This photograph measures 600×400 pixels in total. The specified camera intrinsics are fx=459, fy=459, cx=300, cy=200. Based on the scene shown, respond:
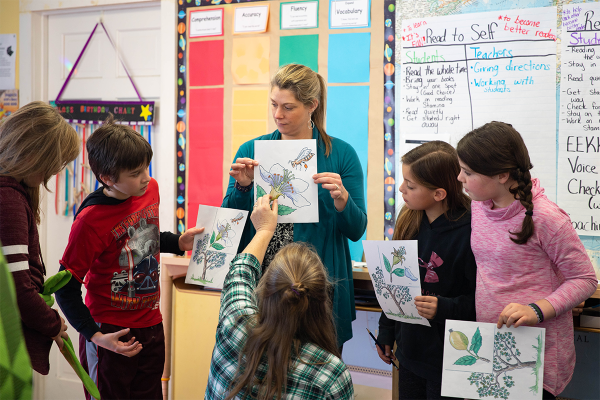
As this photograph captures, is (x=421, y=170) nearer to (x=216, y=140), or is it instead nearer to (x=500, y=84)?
(x=500, y=84)

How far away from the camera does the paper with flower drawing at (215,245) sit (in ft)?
5.15

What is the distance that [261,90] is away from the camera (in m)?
2.73

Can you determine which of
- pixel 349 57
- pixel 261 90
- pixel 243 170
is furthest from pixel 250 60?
pixel 243 170

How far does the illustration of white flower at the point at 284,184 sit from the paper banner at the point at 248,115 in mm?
1276

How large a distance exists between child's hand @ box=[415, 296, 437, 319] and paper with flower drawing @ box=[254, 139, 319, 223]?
1.30ft

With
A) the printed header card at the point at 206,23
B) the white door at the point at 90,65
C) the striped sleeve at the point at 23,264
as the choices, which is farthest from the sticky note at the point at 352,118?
the striped sleeve at the point at 23,264

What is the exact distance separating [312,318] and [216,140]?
2.04m

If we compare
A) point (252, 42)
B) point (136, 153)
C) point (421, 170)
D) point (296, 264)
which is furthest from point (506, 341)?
point (252, 42)

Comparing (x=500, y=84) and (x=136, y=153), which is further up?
(x=500, y=84)

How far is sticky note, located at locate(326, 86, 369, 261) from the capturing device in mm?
2535

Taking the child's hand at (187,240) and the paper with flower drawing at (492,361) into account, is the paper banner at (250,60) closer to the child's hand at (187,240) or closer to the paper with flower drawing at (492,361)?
the child's hand at (187,240)

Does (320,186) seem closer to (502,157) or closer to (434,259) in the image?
(434,259)

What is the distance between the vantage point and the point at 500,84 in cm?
227

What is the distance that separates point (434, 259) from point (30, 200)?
1.15 m
